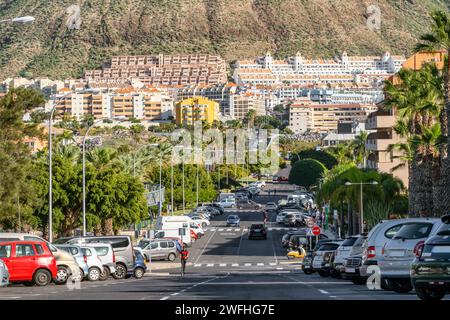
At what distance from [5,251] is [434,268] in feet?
62.9

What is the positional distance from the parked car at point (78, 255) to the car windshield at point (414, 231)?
18.7 m

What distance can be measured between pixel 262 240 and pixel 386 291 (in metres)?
65.5

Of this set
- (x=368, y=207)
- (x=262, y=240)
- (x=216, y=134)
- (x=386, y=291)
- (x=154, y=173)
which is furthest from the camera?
(x=216, y=134)

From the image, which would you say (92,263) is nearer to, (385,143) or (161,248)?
(161,248)

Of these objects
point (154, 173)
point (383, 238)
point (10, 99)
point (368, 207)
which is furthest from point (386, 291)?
point (154, 173)

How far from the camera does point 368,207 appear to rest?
280ft

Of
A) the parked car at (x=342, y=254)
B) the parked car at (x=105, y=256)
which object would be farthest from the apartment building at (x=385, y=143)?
the parked car at (x=342, y=254)

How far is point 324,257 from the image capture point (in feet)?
156

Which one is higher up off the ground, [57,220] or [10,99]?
[10,99]

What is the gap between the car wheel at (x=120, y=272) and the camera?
50.8 metres

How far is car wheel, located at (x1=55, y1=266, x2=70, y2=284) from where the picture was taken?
4167cm

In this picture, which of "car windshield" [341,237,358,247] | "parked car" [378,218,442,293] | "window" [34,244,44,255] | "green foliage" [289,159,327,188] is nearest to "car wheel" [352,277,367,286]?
"car windshield" [341,237,358,247]

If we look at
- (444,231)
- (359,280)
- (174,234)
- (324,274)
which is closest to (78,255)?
(324,274)

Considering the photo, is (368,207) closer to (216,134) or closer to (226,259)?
(226,259)
